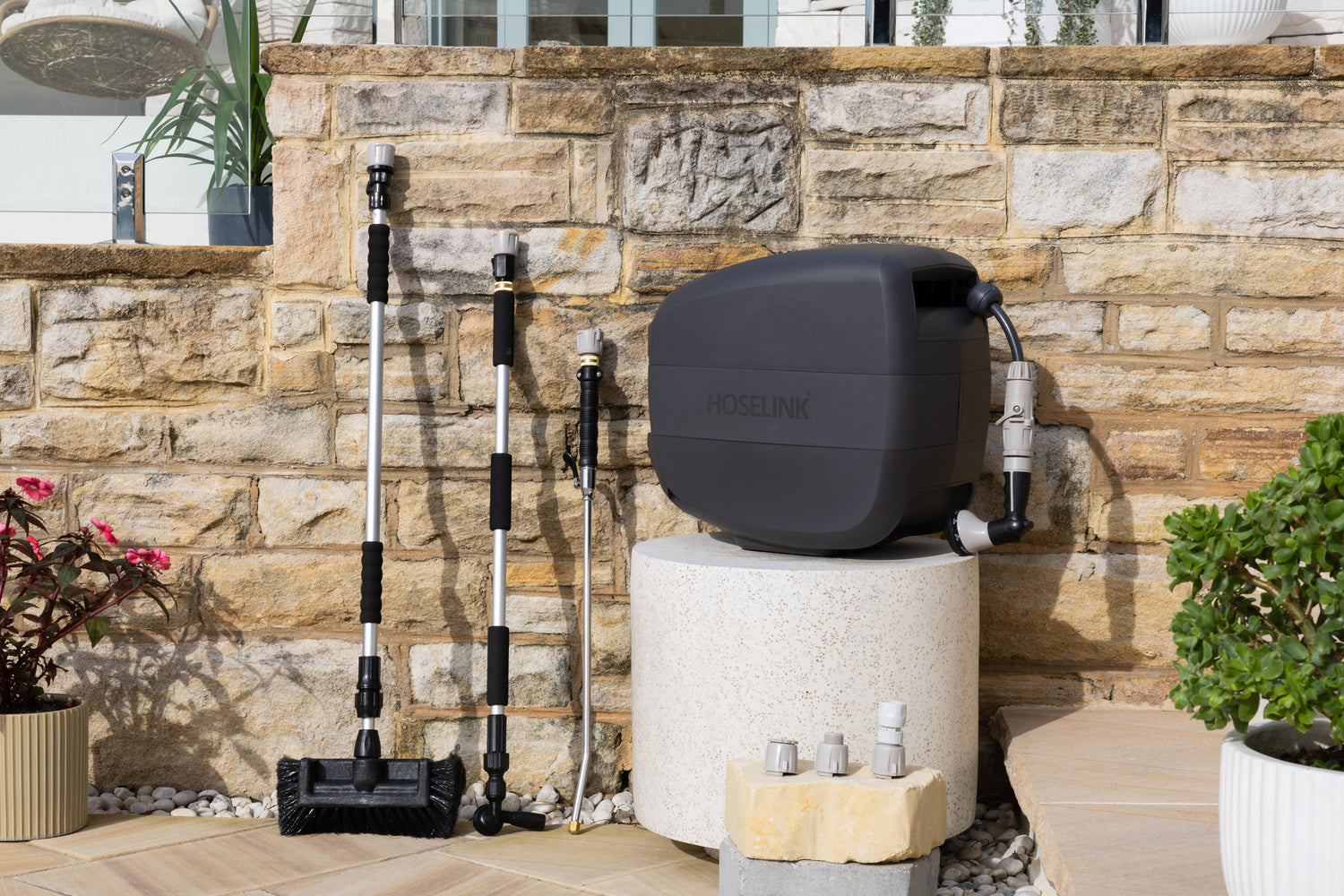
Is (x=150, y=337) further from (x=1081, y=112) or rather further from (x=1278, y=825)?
(x=1278, y=825)

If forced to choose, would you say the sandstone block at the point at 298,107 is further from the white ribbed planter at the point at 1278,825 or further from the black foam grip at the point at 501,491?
the white ribbed planter at the point at 1278,825

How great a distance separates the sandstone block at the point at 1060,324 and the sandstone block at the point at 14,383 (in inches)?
81.0

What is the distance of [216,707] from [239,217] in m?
1.09

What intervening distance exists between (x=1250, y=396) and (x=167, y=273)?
228 cm

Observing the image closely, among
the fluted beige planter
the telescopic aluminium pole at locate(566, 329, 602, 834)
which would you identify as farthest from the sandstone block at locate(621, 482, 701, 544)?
the fluted beige planter

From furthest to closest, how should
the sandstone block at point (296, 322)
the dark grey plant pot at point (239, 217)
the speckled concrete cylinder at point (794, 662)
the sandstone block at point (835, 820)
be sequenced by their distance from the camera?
the dark grey plant pot at point (239, 217)
the sandstone block at point (296, 322)
the speckled concrete cylinder at point (794, 662)
the sandstone block at point (835, 820)

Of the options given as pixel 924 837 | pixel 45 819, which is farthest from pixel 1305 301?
pixel 45 819

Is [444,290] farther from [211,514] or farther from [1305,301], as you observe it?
[1305,301]

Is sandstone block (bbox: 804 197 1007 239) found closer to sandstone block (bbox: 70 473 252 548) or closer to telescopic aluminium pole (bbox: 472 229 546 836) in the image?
telescopic aluminium pole (bbox: 472 229 546 836)

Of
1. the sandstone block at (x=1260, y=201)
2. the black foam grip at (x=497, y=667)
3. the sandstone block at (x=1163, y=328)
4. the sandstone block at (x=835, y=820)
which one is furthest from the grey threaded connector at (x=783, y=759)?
the sandstone block at (x=1260, y=201)

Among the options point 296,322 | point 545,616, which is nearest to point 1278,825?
point 545,616

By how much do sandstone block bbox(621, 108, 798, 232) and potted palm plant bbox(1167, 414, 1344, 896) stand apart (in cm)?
130

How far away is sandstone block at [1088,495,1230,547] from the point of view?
2.39 m

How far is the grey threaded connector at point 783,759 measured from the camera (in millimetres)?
1707
